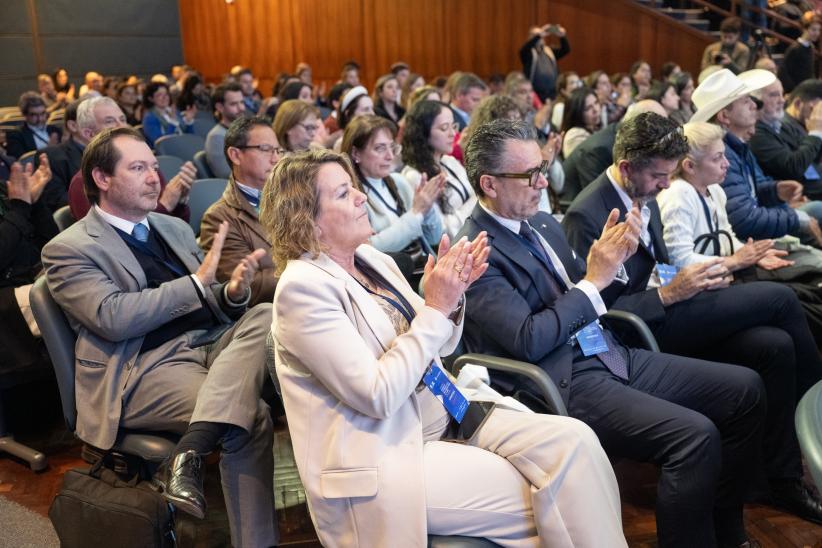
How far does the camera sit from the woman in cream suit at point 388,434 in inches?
64.1

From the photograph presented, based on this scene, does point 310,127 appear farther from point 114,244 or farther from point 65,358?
point 65,358

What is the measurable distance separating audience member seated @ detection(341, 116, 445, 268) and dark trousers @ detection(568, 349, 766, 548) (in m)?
1.22

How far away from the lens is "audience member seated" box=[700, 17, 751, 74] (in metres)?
8.86

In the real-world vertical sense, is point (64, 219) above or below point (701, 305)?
above

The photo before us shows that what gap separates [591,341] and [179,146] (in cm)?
434

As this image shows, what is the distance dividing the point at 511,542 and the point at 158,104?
6802 mm

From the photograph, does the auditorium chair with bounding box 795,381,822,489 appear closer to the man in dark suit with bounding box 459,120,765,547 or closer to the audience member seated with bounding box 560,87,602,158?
the man in dark suit with bounding box 459,120,765,547

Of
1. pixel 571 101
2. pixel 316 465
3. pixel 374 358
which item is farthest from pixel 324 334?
pixel 571 101

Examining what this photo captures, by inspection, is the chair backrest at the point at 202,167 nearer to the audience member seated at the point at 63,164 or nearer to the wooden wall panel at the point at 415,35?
the audience member seated at the point at 63,164

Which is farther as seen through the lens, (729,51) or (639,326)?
(729,51)

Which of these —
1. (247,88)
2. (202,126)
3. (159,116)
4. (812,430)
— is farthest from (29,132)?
(812,430)

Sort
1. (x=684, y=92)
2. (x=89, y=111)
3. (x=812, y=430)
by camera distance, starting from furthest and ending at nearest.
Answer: (x=684, y=92) → (x=89, y=111) → (x=812, y=430)

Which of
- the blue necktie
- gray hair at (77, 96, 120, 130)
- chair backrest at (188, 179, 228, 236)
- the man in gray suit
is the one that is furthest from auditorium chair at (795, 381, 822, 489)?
gray hair at (77, 96, 120, 130)

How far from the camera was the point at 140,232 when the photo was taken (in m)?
2.52
